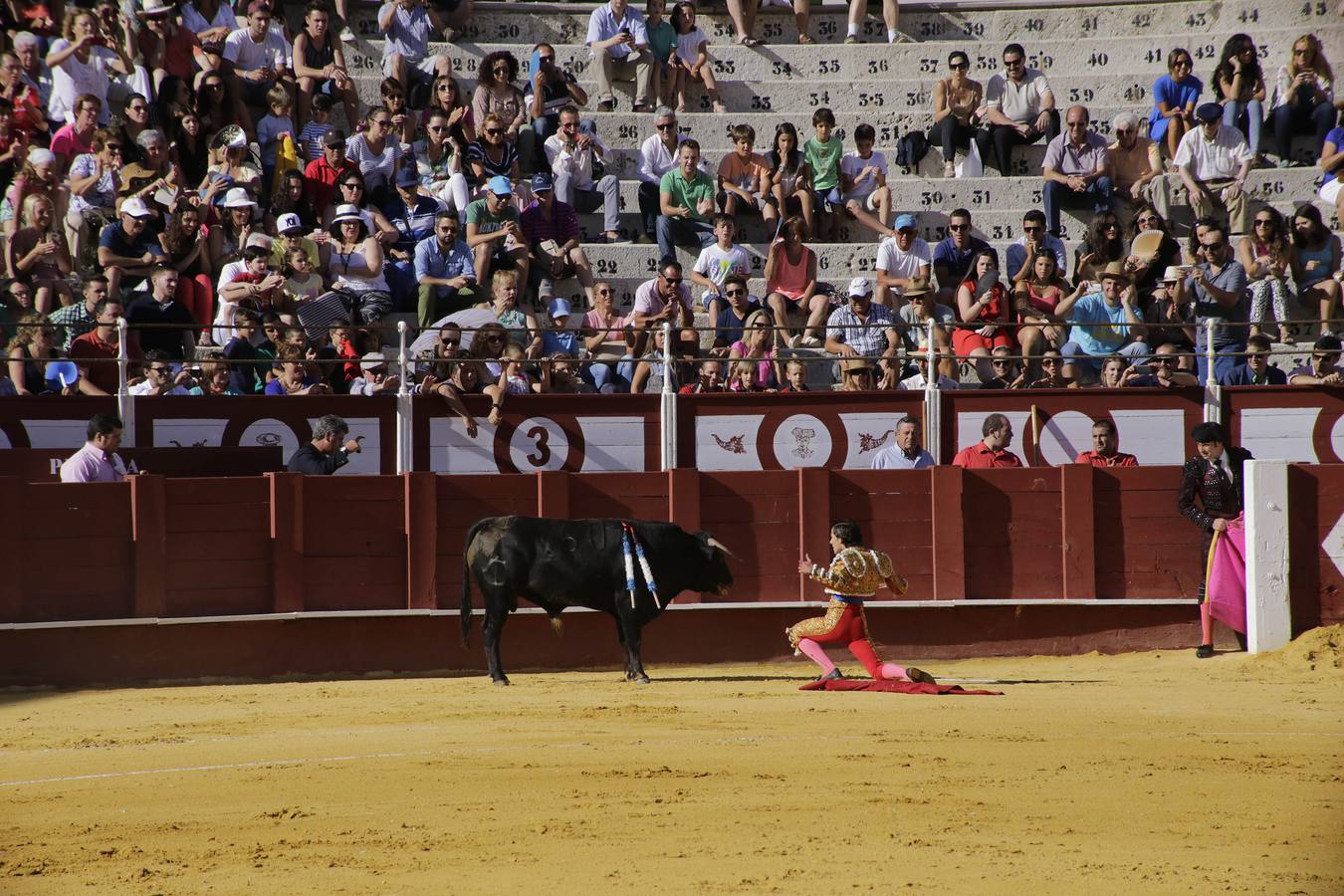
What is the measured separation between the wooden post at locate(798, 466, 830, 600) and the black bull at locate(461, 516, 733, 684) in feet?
4.85

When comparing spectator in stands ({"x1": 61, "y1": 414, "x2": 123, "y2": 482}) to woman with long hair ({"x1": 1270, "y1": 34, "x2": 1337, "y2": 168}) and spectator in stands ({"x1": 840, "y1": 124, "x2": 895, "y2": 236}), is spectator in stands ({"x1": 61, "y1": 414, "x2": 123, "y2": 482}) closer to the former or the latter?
spectator in stands ({"x1": 840, "y1": 124, "x2": 895, "y2": 236})

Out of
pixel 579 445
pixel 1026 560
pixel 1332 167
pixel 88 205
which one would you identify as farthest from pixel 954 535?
pixel 88 205

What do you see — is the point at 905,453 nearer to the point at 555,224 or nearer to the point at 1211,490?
the point at 1211,490

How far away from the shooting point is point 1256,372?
12.4 metres

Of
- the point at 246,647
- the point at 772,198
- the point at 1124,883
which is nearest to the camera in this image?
the point at 1124,883

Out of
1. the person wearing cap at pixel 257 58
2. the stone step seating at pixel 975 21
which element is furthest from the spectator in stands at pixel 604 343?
the stone step seating at pixel 975 21

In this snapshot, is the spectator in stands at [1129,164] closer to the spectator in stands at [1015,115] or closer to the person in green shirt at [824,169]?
the spectator in stands at [1015,115]

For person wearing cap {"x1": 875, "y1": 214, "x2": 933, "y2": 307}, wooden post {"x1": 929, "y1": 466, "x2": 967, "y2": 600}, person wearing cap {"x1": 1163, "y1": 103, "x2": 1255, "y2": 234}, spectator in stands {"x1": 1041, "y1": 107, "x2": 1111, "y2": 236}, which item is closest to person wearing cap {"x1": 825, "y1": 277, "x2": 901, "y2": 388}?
person wearing cap {"x1": 875, "y1": 214, "x2": 933, "y2": 307}

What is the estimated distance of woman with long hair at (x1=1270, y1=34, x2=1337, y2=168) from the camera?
595 inches

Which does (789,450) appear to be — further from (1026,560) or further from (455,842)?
(455,842)

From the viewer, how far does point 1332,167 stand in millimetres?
14609

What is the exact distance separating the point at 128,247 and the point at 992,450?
6.31 m

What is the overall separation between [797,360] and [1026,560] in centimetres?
213

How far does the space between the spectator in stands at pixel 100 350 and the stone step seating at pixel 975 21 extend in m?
6.34
